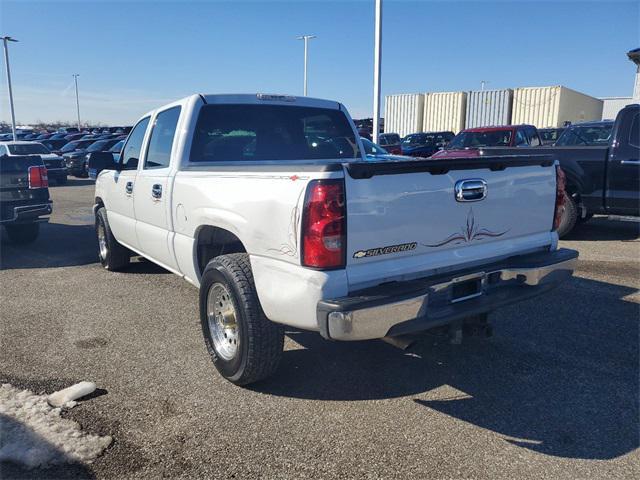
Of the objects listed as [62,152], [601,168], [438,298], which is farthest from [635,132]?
[62,152]

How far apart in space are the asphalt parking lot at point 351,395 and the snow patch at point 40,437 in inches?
3.2

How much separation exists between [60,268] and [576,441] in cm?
650

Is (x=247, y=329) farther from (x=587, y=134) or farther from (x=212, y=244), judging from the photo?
(x=587, y=134)

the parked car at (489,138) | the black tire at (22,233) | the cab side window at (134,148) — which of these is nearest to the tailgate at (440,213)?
the cab side window at (134,148)

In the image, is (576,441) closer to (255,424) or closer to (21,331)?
(255,424)

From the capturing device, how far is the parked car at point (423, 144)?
2073 cm

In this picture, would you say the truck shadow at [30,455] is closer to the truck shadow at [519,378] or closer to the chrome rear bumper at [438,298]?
the truck shadow at [519,378]

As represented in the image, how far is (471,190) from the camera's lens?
3225mm

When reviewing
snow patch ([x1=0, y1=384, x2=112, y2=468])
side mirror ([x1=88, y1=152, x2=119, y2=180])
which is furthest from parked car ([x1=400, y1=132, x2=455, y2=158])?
snow patch ([x1=0, y1=384, x2=112, y2=468])

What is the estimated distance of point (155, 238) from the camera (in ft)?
15.5

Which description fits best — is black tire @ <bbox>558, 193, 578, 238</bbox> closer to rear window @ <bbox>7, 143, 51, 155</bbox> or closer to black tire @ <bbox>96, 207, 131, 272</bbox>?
black tire @ <bbox>96, 207, 131, 272</bbox>

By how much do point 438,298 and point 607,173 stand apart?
616 centimetres

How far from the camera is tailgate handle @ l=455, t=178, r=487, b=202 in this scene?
316 centimetres

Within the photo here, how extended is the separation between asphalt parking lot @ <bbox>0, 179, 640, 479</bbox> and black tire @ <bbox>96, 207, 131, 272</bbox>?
1.01m
